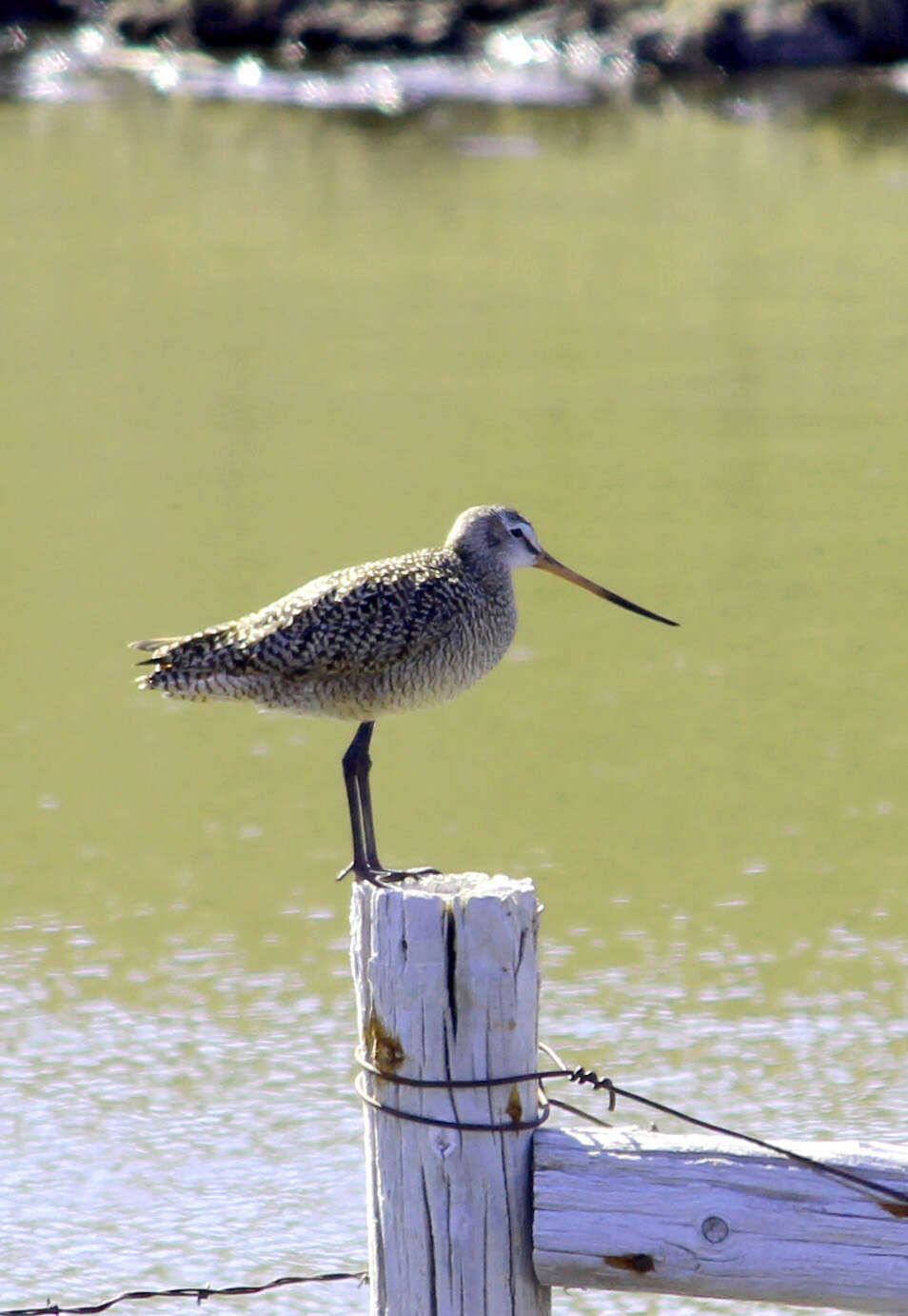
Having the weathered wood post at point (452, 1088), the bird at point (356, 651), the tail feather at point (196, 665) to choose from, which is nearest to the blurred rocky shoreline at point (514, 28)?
the bird at point (356, 651)

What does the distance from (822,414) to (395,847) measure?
18.5ft

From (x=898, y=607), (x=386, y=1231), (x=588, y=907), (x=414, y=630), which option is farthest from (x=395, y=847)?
(x=386, y=1231)

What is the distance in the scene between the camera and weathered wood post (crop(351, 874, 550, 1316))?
264cm

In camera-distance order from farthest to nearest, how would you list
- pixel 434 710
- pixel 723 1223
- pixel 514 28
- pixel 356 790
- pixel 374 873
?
pixel 514 28, pixel 434 710, pixel 356 790, pixel 374 873, pixel 723 1223

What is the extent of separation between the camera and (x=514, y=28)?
27766 mm

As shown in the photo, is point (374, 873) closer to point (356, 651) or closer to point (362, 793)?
point (362, 793)

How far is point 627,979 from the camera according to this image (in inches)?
211

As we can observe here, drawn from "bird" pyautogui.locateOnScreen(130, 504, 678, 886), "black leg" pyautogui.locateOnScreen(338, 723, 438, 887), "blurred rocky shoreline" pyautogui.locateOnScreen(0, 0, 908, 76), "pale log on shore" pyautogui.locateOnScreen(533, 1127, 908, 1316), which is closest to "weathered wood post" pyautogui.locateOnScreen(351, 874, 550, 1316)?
"pale log on shore" pyautogui.locateOnScreen(533, 1127, 908, 1316)

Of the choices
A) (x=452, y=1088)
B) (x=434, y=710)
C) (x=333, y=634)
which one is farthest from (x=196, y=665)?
(x=434, y=710)

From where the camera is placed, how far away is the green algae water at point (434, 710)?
4785 mm

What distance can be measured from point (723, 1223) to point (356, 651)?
1.69 meters

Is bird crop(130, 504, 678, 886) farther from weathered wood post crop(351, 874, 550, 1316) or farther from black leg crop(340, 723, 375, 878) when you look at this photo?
weathered wood post crop(351, 874, 550, 1316)

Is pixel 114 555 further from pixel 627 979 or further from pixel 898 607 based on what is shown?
pixel 627 979

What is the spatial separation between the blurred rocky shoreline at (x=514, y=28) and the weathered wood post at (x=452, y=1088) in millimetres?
23968
